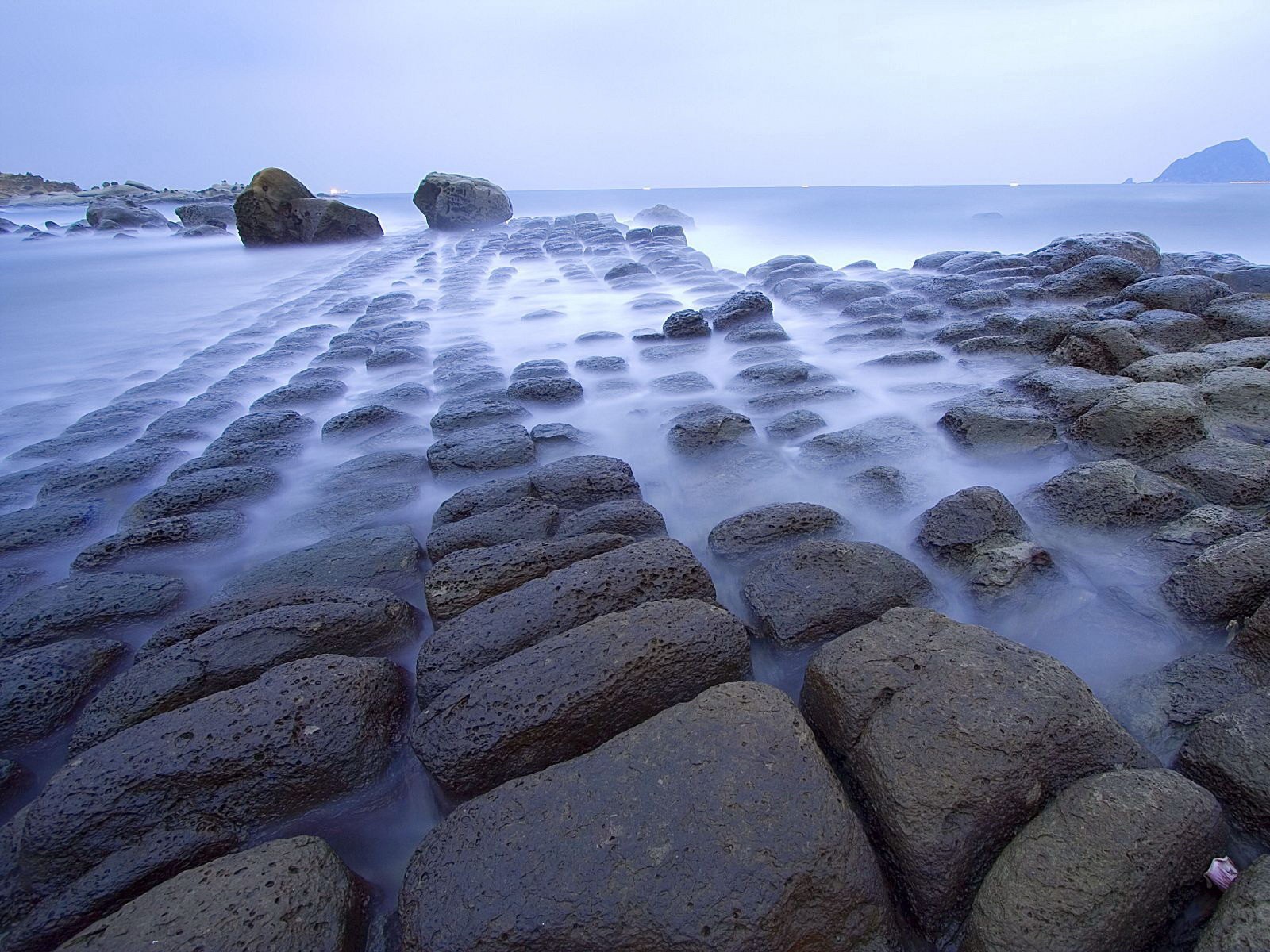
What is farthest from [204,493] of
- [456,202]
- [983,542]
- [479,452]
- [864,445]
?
[456,202]

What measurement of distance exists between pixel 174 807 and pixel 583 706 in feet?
3.42

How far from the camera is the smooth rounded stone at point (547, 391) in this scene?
4473 millimetres

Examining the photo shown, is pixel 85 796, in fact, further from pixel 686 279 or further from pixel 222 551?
pixel 686 279

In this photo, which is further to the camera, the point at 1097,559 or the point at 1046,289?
the point at 1046,289

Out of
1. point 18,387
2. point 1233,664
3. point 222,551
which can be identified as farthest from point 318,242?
point 1233,664

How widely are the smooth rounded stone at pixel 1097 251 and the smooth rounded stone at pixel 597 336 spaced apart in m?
4.37

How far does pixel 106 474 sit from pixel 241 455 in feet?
2.16

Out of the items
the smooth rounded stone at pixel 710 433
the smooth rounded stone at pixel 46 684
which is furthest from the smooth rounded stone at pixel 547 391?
the smooth rounded stone at pixel 46 684

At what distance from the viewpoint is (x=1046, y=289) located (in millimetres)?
5719

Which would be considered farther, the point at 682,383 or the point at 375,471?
the point at 682,383

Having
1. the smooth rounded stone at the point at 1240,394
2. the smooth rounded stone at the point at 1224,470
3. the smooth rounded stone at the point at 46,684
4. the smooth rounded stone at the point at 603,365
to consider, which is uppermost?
the smooth rounded stone at the point at 1240,394

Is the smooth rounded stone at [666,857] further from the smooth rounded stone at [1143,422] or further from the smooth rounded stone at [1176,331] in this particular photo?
the smooth rounded stone at [1176,331]

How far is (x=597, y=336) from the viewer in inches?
239

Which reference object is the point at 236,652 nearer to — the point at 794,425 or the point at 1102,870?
the point at 1102,870
